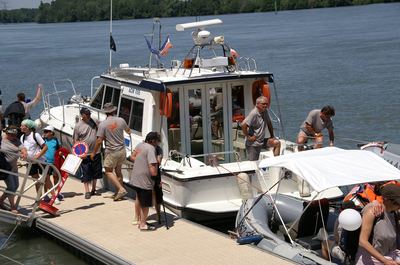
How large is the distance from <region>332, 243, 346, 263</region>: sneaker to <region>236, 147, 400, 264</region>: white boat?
0.38ft

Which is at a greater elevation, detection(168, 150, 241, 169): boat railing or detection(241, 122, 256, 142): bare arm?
detection(241, 122, 256, 142): bare arm

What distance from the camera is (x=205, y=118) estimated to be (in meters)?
11.8

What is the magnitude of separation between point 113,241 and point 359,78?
24.3 m

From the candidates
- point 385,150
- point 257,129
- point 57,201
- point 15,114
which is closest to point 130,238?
point 57,201

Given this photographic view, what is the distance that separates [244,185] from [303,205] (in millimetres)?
1084

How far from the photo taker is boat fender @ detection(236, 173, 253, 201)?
1066cm

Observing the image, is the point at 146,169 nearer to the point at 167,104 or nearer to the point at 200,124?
the point at 167,104

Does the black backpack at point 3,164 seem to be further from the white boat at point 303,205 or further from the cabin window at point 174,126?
the white boat at point 303,205

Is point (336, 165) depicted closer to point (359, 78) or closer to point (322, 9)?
point (359, 78)

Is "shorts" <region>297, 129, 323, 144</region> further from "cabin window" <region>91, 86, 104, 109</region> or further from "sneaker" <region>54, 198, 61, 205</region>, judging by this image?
"sneaker" <region>54, 198, 61, 205</region>

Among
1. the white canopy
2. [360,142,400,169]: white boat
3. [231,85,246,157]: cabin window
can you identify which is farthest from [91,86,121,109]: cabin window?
the white canopy

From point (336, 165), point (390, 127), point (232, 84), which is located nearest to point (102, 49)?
point (390, 127)

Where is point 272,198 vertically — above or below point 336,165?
below

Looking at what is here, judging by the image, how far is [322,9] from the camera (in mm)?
109250
